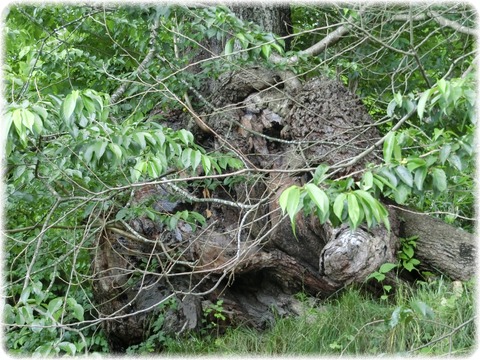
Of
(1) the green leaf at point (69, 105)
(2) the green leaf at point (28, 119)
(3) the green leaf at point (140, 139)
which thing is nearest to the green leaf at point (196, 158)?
(3) the green leaf at point (140, 139)

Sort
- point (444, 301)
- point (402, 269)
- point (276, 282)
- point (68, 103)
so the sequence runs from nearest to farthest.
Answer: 1. point (68, 103)
2. point (444, 301)
3. point (402, 269)
4. point (276, 282)

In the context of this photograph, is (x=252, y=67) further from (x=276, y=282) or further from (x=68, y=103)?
(x=68, y=103)

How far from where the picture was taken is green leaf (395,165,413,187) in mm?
2443

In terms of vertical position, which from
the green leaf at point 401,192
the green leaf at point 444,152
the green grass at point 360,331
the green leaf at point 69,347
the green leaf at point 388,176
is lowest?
the green grass at point 360,331

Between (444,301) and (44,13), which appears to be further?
(44,13)

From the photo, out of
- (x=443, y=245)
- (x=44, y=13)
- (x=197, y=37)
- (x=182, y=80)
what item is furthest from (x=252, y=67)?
(x=443, y=245)

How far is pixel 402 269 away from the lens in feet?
16.3

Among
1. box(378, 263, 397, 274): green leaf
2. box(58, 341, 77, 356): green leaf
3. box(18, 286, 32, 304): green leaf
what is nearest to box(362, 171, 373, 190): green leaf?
box(58, 341, 77, 356): green leaf

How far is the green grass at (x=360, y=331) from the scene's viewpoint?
13.4 ft

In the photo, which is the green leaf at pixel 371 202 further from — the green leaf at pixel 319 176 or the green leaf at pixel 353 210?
the green leaf at pixel 319 176

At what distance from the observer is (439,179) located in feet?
8.24

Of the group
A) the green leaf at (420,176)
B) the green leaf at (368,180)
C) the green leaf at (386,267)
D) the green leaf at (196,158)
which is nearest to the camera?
the green leaf at (368,180)

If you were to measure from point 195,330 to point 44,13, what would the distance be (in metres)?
2.64

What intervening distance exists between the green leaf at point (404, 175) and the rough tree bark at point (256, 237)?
226 cm
